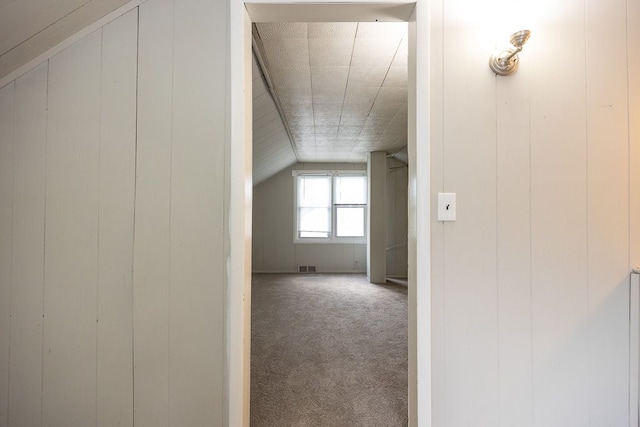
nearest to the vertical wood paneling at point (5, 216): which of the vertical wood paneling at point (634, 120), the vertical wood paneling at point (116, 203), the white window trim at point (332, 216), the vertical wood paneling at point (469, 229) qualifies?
the vertical wood paneling at point (116, 203)

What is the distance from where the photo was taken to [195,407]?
1186 mm

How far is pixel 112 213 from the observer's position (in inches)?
47.2

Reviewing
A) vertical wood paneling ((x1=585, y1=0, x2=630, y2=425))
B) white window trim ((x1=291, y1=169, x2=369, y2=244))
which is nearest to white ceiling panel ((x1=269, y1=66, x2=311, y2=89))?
vertical wood paneling ((x1=585, y1=0, x2=630, y2=425))

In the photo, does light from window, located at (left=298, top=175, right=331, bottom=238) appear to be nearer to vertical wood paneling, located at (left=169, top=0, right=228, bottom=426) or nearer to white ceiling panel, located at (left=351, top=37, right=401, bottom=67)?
white ceiling panel, located at (left=351, top=37, right=401, bottom=67)

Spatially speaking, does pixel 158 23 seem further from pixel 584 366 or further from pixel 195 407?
pixel 584 366

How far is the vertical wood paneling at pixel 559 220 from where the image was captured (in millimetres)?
1160

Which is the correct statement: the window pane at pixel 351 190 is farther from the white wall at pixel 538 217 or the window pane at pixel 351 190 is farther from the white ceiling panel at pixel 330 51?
the white wall at pixel 538 217

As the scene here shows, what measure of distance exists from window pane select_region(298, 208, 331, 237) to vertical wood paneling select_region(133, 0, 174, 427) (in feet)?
15.7

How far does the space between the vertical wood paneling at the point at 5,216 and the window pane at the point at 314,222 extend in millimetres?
4849

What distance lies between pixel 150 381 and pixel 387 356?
1757 mm

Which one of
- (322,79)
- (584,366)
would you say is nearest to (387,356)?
(584,366)

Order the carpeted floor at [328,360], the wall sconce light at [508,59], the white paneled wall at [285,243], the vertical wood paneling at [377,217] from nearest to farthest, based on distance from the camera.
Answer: the wall sconce light at [508,59]
the carpeted floor at [328,360]
the vertical wood paneling at [377,217]
the white paneled wall at [285,243]

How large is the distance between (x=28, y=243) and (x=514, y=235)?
209 cm

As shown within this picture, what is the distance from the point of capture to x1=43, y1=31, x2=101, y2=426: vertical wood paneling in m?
1.20
